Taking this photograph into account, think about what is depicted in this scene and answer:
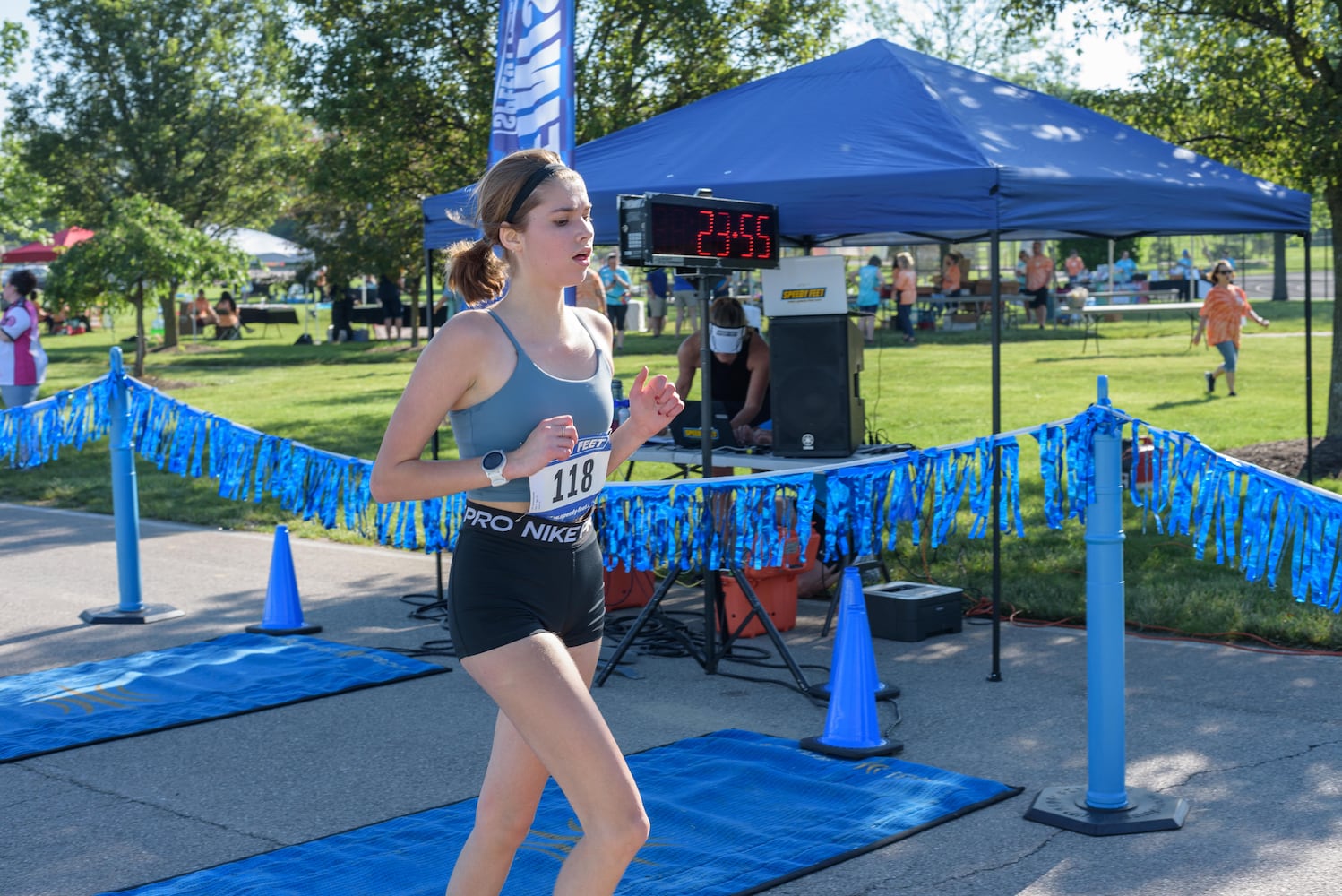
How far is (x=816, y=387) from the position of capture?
Result: 8.23m

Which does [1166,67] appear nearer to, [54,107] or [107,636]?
[107,636]

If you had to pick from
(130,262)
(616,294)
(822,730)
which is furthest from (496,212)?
(616,294)

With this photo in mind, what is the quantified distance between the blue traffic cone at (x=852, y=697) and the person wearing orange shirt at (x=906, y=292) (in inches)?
881

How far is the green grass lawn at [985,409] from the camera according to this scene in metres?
8.51

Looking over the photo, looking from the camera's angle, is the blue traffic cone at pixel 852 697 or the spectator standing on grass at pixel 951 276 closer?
the blue traffic cone at pixel 852 697

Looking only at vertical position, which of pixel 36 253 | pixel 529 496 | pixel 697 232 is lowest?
pixel 529 496

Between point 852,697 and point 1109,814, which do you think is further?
point 852,697

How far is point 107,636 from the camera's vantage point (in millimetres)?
8234

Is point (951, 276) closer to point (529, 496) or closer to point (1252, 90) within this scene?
point (1252, 90)

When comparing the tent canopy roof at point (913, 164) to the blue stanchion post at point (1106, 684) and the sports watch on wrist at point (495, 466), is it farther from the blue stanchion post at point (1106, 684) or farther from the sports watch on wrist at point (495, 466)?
the sports watch on wrist at point (495, 466)

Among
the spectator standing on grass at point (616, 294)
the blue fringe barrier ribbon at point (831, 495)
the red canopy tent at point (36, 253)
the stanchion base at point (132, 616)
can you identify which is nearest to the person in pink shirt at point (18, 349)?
the blue fringe barrier ribbon at point (831, 495)

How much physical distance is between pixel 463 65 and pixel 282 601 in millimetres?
9870

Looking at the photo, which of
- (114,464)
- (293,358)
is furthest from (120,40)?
(114,464)

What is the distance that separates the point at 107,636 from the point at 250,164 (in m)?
29.3
